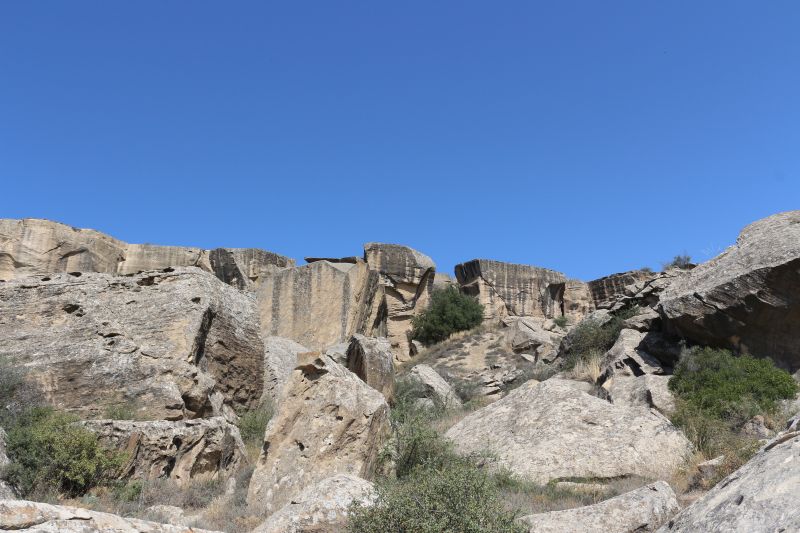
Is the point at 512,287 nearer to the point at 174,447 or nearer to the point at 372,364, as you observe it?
the point at 372,364

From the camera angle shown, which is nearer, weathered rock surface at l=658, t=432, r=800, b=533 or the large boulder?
weathered rock surface at l=658, t=432, r=800, b=533

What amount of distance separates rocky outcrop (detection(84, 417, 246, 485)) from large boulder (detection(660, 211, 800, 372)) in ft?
24.0

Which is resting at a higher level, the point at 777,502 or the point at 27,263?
the point at 27,263

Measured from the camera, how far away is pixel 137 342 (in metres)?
9.62

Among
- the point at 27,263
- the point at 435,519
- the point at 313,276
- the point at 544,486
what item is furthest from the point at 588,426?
the point at 27,263

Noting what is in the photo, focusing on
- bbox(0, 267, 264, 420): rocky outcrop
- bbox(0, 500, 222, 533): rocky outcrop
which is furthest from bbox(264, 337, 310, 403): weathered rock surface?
bbox(0, 500, 222, 533): rocky outcrop

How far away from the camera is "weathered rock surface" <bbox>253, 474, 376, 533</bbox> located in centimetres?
454

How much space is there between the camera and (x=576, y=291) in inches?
1508

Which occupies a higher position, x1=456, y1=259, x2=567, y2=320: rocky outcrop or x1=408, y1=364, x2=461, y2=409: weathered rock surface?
x1=456, y1=259, x2=567, y2=320: rocky outcrop

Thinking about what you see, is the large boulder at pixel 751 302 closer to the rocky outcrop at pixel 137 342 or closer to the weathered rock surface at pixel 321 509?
the rocky outcrop at pixel 137 342

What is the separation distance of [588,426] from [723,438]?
1482mm

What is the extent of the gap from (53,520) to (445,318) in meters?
29.0

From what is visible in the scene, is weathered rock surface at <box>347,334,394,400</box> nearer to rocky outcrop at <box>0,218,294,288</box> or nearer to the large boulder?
the large boulder

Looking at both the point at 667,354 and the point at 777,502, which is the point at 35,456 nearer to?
the point at 777,502
